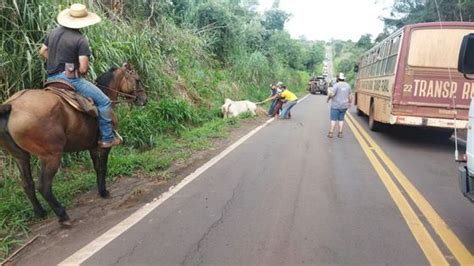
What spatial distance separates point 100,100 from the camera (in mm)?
5758

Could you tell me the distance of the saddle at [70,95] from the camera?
210 inches

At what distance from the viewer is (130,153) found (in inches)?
351

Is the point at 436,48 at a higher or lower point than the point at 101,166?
higher

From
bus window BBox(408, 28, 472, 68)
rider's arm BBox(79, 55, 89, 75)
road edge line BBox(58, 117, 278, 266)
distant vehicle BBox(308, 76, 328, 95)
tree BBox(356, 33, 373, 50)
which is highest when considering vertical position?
tree BBox(356, 33, 373, 50)

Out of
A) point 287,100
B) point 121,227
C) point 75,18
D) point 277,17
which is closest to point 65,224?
point 121,227

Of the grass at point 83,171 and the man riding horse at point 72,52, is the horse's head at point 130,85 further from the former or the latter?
the grass at point 83,171

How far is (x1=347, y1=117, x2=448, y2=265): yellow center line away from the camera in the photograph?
443cm

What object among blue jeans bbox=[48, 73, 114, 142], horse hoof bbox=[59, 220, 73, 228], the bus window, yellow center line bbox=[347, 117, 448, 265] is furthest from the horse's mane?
the bus window

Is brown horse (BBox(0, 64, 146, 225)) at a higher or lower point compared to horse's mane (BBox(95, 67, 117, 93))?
lower

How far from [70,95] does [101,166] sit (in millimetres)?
1216

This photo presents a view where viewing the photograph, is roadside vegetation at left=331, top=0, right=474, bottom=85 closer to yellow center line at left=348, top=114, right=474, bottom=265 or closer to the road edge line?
yellow center line at left=348, top=114, right=474, bottom=265

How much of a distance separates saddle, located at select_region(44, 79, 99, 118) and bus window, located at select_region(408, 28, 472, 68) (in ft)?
26.4

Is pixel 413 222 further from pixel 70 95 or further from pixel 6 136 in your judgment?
pixel 6 136

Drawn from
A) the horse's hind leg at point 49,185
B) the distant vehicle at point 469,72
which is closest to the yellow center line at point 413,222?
the distant vehicle at point 469,72
